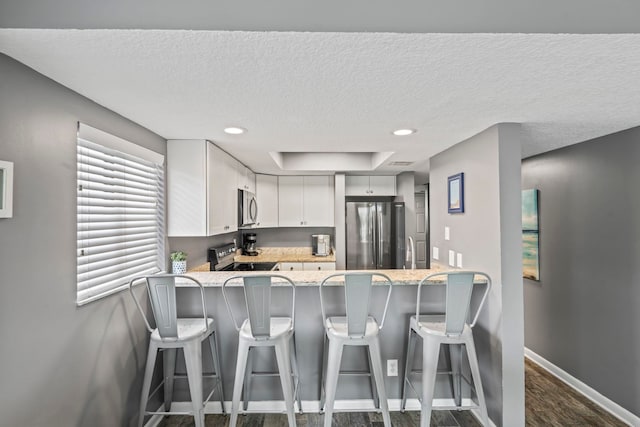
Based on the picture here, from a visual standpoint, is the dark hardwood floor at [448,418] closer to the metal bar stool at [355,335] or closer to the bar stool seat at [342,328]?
the metal bar stool at [355,335]

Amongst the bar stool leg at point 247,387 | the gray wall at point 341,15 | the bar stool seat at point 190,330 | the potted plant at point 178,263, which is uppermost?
the gray wall at point 341,15

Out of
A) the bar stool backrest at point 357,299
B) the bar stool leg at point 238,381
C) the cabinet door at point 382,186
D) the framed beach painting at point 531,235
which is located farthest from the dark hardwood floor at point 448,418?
the cabinet door at point 382,186

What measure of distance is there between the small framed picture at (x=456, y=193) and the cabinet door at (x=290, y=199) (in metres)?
2.48

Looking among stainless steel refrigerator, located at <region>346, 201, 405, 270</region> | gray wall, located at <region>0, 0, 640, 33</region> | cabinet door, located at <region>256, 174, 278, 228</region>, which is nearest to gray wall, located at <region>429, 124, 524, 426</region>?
gray wall, located at <region>0, 0, 640, 33</region>

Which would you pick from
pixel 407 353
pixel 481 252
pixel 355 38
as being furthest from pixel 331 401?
pixel 355 38

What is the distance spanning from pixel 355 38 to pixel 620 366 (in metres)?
3.22

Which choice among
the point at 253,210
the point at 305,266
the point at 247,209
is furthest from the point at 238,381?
the point at 253,210

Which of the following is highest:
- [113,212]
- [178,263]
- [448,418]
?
[113,212]

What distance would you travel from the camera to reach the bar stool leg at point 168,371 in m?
2.44

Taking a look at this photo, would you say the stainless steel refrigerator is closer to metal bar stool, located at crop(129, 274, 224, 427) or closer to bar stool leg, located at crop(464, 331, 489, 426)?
bar stool leg, located at crop(464, 331, 489, 426)

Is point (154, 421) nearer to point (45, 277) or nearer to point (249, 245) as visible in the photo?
point (45, 277)

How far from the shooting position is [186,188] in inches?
104

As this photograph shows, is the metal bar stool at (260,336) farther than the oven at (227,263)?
No

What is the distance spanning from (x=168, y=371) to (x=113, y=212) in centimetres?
135
